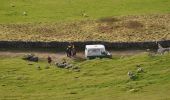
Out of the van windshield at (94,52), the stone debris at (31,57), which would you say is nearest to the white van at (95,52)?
the van windshield at (94,52)

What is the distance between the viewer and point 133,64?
186 ft

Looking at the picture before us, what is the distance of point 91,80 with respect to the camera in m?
51.9

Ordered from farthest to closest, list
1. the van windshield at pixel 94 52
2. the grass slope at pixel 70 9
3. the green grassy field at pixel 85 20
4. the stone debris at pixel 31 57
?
the grass slope at pixel 70 9 < the green grassy field at pixel 85 20 < the van windshield at pixel 94 52 < the stone debris at pixel 31 57

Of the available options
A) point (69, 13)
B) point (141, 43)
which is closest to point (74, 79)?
point (141, 43)

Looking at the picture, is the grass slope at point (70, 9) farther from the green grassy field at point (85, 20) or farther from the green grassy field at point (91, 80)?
the green grassy field at point (91, 80)

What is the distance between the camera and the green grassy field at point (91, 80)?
Result: 45884 millimetres

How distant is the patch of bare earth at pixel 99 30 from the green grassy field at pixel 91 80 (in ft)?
31.6

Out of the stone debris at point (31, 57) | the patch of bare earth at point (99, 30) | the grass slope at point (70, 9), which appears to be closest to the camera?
the stone debris at point (31, 57)

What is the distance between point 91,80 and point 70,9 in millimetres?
33831

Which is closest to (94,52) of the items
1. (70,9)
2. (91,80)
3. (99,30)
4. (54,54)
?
(54,54)

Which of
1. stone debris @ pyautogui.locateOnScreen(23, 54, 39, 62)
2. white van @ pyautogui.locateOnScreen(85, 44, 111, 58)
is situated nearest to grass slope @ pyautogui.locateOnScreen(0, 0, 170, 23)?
stone debris @ pyautogui.locateOnScreen(23, 54, 39, 62)

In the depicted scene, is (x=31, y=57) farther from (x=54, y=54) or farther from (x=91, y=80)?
(x=91, y=80)

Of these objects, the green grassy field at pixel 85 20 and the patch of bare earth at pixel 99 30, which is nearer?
the patch of bare earth at pixel 99 30

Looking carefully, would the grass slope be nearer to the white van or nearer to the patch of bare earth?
the patch of bare earth
